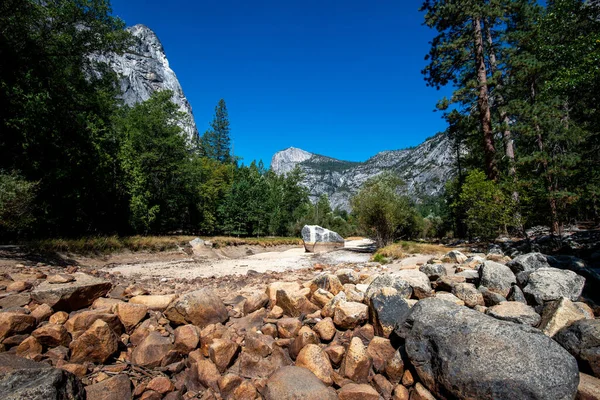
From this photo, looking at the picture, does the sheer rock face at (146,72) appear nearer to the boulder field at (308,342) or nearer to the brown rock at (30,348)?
the boulder field at (308,342)

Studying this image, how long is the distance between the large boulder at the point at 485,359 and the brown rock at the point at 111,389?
3.54m

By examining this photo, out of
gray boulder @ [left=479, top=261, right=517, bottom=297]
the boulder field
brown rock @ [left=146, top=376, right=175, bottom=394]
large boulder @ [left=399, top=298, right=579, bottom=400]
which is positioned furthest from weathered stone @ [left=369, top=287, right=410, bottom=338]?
brown rock @ [left=146, top=376, right=175, bottom=394]

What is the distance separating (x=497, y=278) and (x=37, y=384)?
686 cm

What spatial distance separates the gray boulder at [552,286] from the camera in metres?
4.32

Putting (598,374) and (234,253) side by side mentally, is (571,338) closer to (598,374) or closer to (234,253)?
(598,374)

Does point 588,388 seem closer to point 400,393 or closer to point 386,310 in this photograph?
point 400,393

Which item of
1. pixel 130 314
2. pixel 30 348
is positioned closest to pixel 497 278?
pixel 130 314

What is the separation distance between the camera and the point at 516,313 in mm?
3900

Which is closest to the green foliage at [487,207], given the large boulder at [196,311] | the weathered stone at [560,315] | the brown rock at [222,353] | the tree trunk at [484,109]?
the tree trunk at [484,109]

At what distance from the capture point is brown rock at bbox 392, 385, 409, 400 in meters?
3.31

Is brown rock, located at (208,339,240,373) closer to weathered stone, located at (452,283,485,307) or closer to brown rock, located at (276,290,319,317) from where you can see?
brown rock, located at (276,290,319,317)

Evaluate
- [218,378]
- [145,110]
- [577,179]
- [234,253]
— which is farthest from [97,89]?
[577,179]

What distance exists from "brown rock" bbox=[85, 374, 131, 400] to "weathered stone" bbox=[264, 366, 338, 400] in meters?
1.66

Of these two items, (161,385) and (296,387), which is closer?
(296,387)
